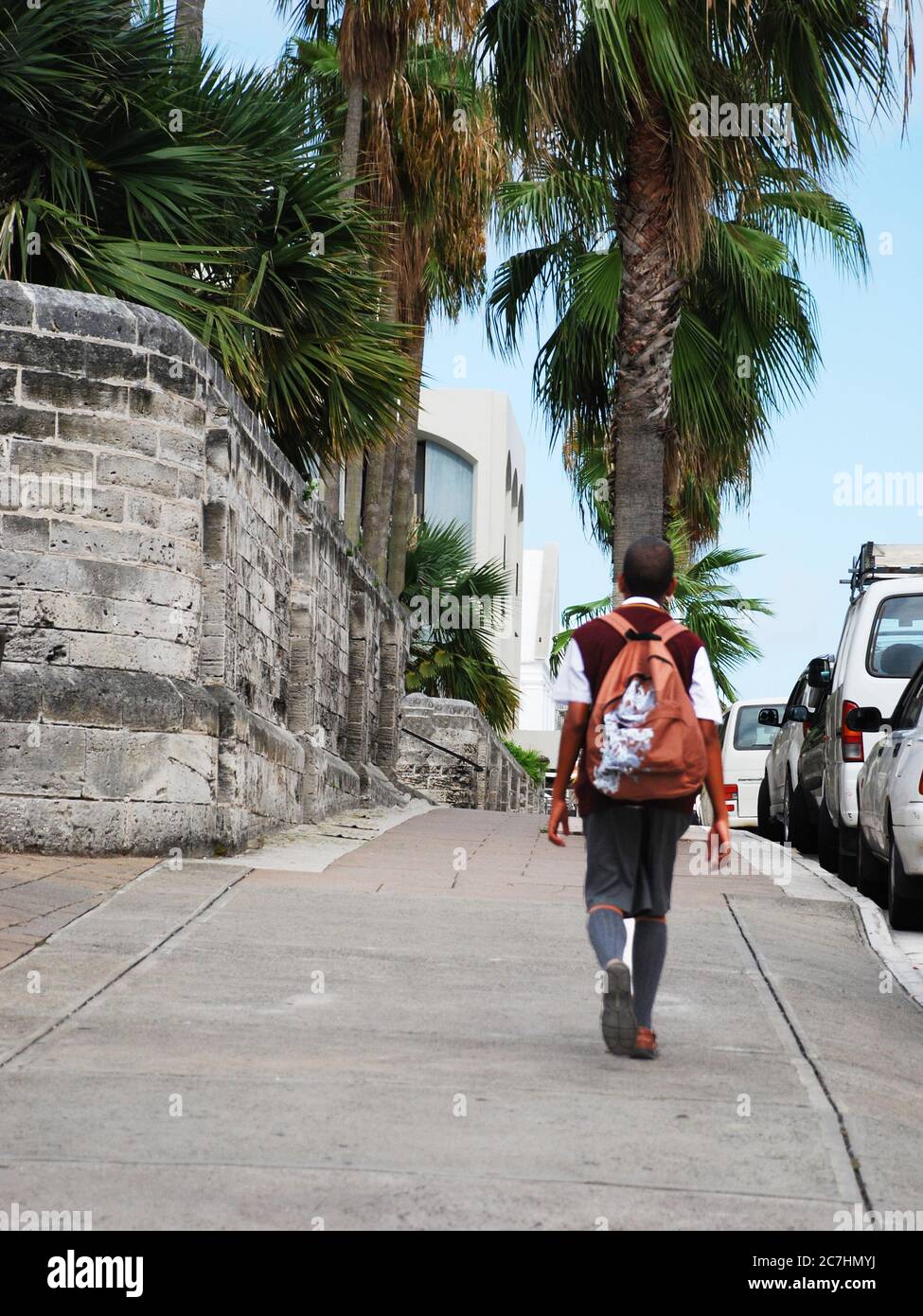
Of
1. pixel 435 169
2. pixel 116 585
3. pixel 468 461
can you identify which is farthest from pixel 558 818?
pixel 468 461

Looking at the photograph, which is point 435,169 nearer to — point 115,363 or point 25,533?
point 115,363

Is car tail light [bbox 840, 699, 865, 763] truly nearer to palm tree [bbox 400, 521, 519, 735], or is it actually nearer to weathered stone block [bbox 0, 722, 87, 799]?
weathered stone block [bbox 0, 722, 87, 799]

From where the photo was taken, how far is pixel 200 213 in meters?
12.1

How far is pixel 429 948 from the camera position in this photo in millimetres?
7344

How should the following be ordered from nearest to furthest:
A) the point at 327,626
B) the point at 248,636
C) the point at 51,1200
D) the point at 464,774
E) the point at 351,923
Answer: the point at 51,1200, the point at 351,923, the point at 248,636, the point at 327,626, the point at 464,774

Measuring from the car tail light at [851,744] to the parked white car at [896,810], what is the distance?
1.68ft

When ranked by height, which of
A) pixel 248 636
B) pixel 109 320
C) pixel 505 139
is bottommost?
Result: pixel 248 636

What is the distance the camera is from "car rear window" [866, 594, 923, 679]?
11281mm

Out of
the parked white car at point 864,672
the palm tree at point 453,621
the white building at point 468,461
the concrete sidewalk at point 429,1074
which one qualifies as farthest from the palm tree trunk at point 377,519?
the white building at point 468,461

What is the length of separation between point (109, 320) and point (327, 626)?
19.4 feet

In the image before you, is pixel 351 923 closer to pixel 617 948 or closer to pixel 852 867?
pixel 617 948

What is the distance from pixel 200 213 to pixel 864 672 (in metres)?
5.58
